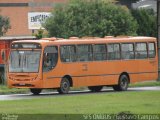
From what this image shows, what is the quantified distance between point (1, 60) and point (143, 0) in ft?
177

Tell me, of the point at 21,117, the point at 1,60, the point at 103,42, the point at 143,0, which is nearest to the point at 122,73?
the point at 103,42

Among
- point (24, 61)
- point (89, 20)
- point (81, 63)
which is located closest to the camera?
point (24, 61)

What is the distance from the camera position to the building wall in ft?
284

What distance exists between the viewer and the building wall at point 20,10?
284 feet

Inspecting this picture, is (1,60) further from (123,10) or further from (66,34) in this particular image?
(123,10)

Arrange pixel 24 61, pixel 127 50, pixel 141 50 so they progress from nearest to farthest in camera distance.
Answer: pixel 24 61, pixel 127 50, pixel 141 50

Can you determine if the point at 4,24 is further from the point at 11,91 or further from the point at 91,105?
the point at 91,105

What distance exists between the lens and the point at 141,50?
131 ft

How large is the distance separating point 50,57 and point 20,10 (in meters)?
52.8

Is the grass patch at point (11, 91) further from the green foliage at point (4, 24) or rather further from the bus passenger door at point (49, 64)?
the green foliage at point (4, 24)

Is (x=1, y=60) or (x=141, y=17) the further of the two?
(x=141, y=17)

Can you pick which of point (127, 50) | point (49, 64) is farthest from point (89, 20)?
point (49, 64)

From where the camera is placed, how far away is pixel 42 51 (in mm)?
35125

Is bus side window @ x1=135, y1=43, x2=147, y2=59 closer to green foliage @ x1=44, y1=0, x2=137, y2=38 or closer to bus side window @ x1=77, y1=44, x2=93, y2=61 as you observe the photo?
bus side window @ x1=77, y1=44, x2=93, y2=61
